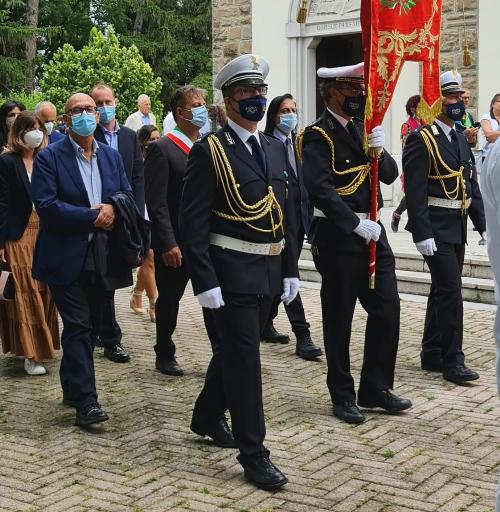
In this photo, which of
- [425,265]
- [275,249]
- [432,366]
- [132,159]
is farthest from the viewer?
[425,265]

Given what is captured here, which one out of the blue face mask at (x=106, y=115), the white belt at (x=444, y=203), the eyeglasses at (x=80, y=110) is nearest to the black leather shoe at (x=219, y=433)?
the eyeglasses at (x=80, y=110)

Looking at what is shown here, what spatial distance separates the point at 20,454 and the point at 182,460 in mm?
880

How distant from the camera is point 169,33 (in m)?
43.6

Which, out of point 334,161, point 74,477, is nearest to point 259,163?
point 334,161

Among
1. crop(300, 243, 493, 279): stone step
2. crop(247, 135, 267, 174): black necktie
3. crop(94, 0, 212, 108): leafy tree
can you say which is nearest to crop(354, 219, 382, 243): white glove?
crop(247, 135, 267, 174): black necktie

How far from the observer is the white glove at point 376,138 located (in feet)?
19.4

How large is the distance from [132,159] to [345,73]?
2.25m

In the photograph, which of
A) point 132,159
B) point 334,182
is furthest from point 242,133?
point 132,159

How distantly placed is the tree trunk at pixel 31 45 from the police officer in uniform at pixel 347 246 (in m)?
32.4

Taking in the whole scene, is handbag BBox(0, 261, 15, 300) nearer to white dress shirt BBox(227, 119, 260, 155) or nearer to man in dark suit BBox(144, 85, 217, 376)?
man in dark suit BBox(144, 85, 217, 376)

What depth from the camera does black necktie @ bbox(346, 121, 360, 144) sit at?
6086mm

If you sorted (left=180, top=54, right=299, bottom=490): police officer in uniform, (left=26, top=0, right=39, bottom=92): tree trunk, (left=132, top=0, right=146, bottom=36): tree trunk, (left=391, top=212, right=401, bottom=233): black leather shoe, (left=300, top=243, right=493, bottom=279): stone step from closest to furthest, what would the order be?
(left=180, top=54, right=299, bottom=490): police officer in uniform → (left=300, top=243, right=493, bottom=279): stone step → (left=391, top=212, right=401, bottom=233): black leather shoe → (left=26, top=0, right=39, bottom=92): tree trunk → (left=132, top=0, right=146, bottom=36): tree trunk

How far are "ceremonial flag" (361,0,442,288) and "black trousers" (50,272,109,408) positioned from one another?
1670 millimetres

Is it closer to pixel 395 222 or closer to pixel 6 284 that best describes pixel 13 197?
pixel 6 284
